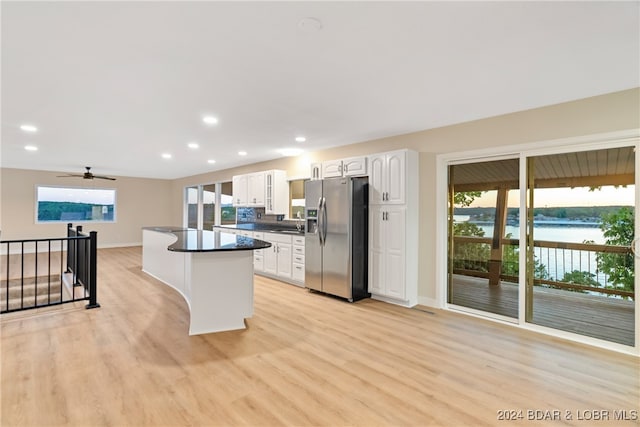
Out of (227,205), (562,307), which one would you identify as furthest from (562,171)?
(227,205)

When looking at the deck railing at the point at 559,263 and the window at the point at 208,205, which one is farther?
the window at the point at 208,205

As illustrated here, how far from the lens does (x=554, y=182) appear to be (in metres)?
3.38

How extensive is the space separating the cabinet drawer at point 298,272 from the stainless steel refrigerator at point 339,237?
1.03ft

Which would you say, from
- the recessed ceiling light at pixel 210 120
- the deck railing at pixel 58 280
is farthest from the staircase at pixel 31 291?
the recessed ceiling light at pixel 210 120

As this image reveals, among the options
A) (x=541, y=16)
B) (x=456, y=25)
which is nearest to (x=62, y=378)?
(x=456, y=25)

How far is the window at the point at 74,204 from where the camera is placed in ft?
30.4

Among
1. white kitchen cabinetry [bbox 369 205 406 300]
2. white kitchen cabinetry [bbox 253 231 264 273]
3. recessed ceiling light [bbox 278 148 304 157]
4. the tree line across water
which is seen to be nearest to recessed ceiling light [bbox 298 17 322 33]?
white kitchen cabinetry [bbox 369 205 406 300]

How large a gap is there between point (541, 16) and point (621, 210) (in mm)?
2260

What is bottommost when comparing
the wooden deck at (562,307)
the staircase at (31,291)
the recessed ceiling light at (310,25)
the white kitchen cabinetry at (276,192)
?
the staircase at (31,291)

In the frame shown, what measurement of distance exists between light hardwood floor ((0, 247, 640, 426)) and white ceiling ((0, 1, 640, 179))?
2432 mm

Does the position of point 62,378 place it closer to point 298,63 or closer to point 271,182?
point 298,63

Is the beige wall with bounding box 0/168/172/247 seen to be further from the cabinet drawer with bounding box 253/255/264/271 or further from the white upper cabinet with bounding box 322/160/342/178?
the white upper cabinet with bounding box 322/160/342/178

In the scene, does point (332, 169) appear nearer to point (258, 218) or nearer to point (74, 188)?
point (258, 218)

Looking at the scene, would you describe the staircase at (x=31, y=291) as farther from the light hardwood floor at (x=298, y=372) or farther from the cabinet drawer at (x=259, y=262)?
the cabinet drawer at (x=259, y=262)
